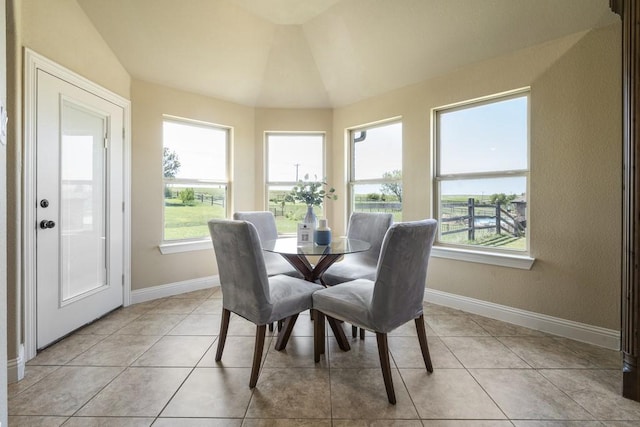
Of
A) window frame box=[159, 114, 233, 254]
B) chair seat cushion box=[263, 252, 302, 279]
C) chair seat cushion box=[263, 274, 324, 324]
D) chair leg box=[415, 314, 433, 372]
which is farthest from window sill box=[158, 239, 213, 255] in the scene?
chair leg box=[415, 314, 433, 372]

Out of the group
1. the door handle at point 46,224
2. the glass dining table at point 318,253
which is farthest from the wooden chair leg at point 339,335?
the door handle at point 46,224

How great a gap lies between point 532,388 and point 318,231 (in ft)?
5.41

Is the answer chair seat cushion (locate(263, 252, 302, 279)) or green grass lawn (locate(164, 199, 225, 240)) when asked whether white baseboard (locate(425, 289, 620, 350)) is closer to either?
chair seat cushion (locate(263, 252, 302, 279))

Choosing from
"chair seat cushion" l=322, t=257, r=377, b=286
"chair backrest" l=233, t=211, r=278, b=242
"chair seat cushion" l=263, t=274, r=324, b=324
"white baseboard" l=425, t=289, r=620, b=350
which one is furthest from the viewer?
"chair backrest" l=233, t=211, r=278, b=242

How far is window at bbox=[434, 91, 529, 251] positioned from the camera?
2.64m

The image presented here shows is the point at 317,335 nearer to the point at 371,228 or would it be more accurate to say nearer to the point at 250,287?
the point at 250,287

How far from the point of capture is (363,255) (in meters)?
2.75

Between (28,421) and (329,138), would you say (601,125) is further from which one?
(28,421)

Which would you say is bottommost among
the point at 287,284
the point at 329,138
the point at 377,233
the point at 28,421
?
the point at 28,421

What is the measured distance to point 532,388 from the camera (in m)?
1.69

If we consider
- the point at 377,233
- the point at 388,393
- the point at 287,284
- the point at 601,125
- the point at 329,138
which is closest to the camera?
the point at 388,393

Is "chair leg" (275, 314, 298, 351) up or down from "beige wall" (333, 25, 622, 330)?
down

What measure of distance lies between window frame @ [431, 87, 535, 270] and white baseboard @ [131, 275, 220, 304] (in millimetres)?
2686

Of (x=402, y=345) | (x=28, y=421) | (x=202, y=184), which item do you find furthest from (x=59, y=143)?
(x=402, y=345)
